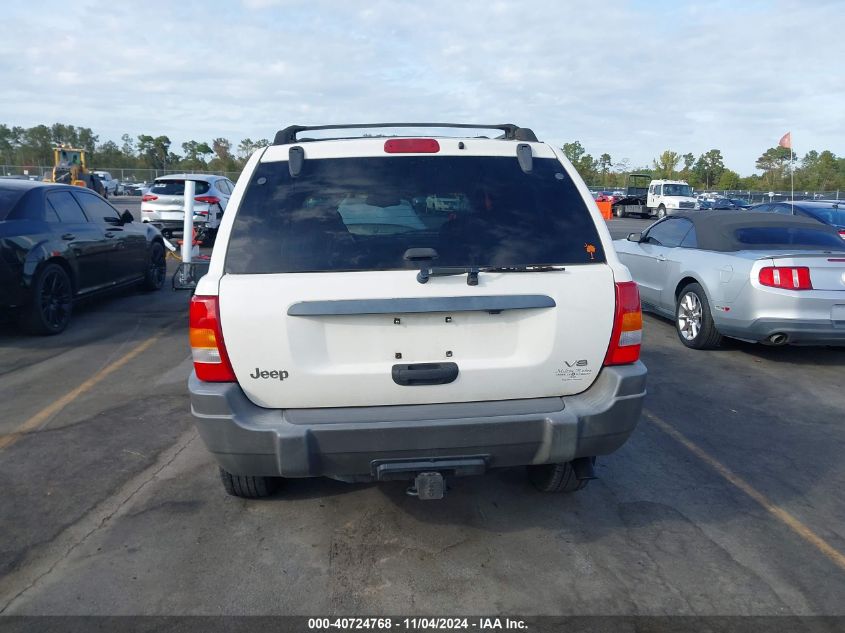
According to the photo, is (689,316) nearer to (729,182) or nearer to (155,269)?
(155,269)

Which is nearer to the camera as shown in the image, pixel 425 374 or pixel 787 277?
pixel 425 374

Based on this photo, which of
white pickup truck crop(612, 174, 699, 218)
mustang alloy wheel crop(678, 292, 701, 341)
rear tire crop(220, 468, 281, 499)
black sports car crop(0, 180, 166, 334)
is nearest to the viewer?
rear tire crop(220, 468, 281, 499)

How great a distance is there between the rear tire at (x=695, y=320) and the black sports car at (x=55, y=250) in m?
7.20

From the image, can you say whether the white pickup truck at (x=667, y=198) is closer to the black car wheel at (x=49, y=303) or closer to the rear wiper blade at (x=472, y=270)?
the black car wheel at (x=49, y=303)

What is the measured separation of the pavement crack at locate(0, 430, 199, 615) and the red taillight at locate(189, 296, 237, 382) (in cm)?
124

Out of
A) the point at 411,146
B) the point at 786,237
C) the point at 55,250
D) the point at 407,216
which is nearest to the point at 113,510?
the point at 407,216

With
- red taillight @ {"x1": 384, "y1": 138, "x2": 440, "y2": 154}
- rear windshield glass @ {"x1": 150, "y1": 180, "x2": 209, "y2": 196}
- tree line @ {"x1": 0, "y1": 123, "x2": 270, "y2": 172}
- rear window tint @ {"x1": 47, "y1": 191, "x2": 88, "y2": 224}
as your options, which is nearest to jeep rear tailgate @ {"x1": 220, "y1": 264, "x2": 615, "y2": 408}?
red taillight @ {"x1": 384, "y1": 138, "x2": 440, "y2": 154}

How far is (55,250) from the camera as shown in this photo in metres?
7.75

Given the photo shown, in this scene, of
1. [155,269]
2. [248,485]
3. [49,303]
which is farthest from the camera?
[155,269]

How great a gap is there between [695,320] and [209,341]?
6180 mm

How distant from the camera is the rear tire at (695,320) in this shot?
748 centimetres

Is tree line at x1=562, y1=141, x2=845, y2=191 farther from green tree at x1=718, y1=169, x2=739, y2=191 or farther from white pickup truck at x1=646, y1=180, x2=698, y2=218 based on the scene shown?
white pickup truck at x1=646, y1=180, x2=698, y2=218

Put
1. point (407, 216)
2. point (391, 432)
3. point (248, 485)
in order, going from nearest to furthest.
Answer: point (391, 432) → point (407, 216) → point (248, 485)

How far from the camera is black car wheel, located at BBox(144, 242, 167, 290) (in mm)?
10625
